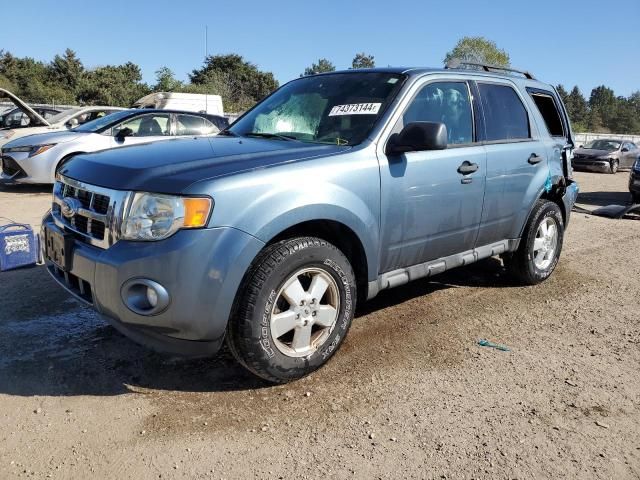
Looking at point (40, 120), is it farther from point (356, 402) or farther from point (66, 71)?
point (66, 71)

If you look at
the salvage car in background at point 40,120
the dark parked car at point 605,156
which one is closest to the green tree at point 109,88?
the salvage car in background at point 40,120

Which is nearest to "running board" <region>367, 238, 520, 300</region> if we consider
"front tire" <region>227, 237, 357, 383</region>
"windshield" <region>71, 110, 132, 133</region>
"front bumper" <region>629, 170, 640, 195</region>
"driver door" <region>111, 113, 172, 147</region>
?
"front tire" <region>227, 237, 357, 383</region>

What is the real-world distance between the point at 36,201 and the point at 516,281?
7234 millimetres

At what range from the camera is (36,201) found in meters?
8.32

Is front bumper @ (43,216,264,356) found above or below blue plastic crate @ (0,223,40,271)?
above

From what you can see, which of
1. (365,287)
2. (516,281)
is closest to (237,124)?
(365,287)

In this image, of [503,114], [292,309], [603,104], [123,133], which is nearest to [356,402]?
[292,309]

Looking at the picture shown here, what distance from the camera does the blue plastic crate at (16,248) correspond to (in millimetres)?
4711

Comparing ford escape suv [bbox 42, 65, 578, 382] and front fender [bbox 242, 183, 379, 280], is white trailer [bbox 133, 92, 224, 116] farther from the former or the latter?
front fender [bbox 242, 183, 379, 280]

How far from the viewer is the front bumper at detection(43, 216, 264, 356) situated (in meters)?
2.46

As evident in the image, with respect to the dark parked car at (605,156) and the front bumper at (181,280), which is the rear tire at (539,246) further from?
the dark parked car at (605,156)

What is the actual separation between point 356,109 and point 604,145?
20.4 metres

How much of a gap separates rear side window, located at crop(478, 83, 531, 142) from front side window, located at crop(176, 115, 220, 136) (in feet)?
22.0

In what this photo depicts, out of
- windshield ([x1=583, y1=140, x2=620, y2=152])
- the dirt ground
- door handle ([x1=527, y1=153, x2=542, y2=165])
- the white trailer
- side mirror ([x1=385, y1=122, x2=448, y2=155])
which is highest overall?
the white trailer
